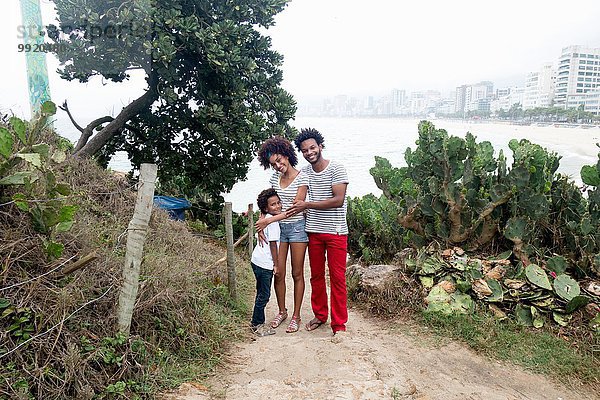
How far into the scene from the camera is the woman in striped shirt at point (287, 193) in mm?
3740

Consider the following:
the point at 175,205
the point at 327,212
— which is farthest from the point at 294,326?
the point at 175,205

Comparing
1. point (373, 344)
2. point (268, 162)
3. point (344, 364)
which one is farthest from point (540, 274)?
point (268, 162)

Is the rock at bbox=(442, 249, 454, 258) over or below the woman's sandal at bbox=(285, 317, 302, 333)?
over

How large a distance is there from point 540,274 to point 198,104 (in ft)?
17.1

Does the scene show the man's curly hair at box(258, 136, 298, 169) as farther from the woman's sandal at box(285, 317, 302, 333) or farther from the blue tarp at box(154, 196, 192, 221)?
the blue tarp at box(154, 196, 192, 221)

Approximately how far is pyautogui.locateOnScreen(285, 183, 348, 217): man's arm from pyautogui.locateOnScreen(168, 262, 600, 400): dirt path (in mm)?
1132

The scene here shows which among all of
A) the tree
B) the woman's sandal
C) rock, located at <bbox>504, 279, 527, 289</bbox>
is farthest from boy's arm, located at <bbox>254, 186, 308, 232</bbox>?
the tree

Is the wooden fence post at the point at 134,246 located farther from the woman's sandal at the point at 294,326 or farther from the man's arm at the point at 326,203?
the woman's sandal at the point at 294,326

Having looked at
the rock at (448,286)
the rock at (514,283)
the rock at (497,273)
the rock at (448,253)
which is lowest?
the rock at (448,286)

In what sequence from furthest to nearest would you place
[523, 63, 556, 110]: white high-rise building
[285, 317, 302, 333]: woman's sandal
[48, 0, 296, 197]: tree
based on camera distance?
[523, 63, 556, 110]: white high-rise building < [48, 0, 296, 197]: tree < [285, 317, 302, 333]: woman's sandal

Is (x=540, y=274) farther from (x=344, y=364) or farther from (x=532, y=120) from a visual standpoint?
(x=532, y=120)

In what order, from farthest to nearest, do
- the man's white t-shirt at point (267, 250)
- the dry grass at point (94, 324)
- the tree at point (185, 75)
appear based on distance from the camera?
1. the tree at point (185, 75)
2. the man's white t-shirt at point (267, 250)
3. the dry grass at point (94, 324)

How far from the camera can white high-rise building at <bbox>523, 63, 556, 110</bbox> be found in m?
74.6

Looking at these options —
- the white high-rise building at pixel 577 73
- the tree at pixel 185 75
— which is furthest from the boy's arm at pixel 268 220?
the white high-rise building at pixel 577 73
